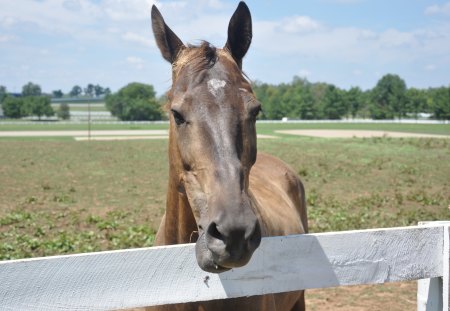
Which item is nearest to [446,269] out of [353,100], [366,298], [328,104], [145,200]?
[366,298]

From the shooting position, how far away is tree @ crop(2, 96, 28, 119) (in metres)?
112

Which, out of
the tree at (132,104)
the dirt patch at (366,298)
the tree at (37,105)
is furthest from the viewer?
the tree at (37,105)

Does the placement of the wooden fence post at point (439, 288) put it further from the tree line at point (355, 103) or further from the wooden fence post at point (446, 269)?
the tree line at point (355, 103)

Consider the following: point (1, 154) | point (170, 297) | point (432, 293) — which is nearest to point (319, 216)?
point (432, 293)

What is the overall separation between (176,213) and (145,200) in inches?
404

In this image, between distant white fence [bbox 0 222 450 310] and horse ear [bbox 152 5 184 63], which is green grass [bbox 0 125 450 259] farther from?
distant white fence [bbox 0 222 450 310]

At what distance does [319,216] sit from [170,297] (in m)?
8.84

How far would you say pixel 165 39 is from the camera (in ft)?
9.88

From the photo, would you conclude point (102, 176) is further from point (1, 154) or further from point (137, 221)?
point (1, 154)

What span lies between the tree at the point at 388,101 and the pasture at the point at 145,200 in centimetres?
8011

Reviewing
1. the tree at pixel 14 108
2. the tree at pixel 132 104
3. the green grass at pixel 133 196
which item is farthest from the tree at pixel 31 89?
the green grass at pixel 133 196

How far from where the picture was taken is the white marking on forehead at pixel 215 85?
96.1 inches

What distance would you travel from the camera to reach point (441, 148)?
92.6ft

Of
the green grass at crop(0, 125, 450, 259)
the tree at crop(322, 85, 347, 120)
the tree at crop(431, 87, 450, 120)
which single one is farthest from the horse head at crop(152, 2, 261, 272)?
the tree at crop(322, 85, 347, 120)
